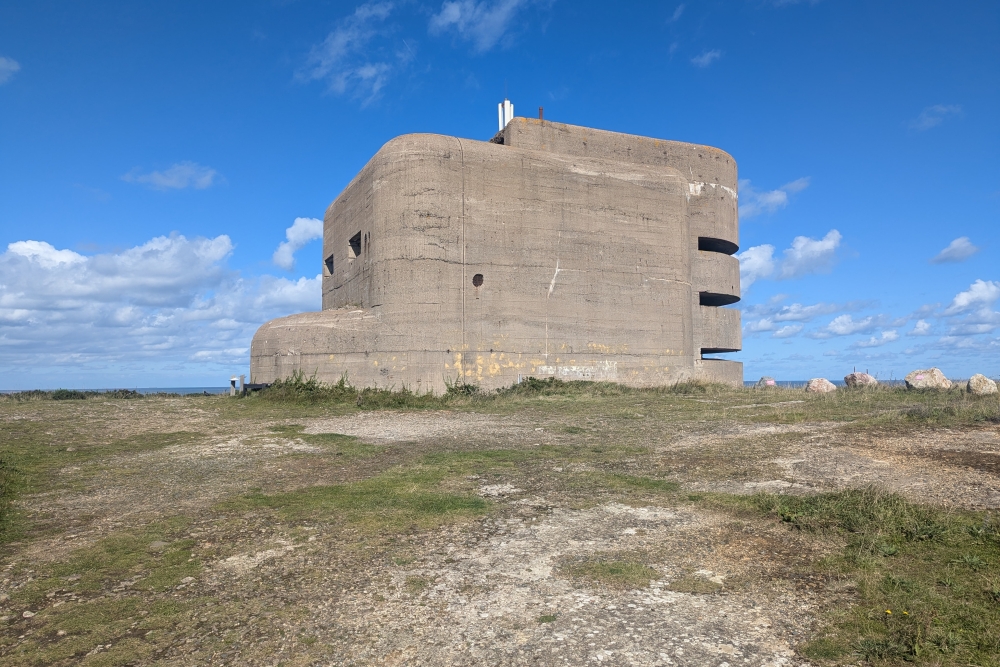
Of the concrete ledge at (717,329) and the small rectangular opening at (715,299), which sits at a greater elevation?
the small rectangular opening at (715,299)

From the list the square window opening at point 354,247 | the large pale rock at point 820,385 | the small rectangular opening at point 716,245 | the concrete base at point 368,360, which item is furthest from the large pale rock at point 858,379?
the square window opening at point 354,247

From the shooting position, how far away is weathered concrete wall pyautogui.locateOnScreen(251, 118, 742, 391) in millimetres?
17641

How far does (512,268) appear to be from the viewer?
18906 millimetres

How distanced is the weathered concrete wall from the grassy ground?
19.7 ft

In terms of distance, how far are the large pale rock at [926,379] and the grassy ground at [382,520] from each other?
421 inches

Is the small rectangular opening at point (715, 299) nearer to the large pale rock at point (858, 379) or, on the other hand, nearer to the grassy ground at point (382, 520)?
the large pale rock at point (858, 379)

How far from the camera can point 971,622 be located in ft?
11.3

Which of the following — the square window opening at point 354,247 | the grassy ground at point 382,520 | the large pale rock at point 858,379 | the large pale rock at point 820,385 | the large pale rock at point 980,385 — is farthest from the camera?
the large pale rock at point 858,379

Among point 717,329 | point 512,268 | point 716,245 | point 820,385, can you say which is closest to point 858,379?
point 820,385

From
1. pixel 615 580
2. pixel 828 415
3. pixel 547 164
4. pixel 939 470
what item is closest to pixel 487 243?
pixel 547 164

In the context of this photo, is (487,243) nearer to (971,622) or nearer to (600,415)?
(600,415)

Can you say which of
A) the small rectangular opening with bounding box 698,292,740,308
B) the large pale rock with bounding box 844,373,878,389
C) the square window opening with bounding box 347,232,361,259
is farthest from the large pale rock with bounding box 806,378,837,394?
the square window opening with bounding box 347,232,361,259

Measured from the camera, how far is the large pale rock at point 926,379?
2114 cm

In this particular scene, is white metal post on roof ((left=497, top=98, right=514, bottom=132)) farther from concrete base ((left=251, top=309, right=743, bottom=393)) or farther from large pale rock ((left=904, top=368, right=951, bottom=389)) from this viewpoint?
large pale rock ((left=904, top=368, right=951, bottom=389))
